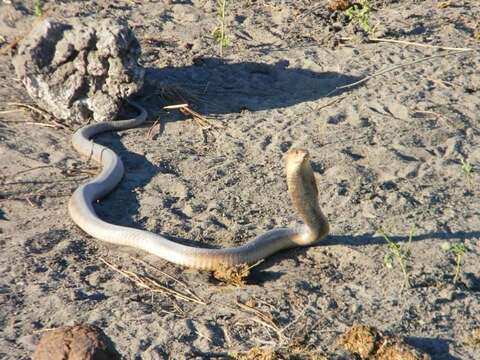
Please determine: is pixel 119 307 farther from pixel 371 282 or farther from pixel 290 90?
pixel 290 90

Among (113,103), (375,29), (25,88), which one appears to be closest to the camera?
(113,103)

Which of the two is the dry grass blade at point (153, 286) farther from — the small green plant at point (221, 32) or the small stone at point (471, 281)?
the small green plant at point (221, 32)

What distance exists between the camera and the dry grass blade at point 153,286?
179 inches

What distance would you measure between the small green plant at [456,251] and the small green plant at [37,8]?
18.1ft

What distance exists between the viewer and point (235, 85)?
7.62m

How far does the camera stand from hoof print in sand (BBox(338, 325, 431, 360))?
157 inches

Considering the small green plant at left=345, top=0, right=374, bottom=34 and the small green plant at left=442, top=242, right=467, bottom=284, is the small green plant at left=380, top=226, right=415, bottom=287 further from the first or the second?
the small green plant at left=345, top=0, right=374, bottom=34

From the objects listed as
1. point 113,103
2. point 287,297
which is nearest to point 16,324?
point 287,297

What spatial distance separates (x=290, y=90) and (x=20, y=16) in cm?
345

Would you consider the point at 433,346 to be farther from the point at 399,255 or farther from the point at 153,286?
the point at 153,286

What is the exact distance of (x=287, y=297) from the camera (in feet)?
14.9

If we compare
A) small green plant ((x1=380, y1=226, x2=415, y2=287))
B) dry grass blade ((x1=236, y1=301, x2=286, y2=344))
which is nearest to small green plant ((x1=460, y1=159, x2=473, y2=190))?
small green plant ((x1=380, y1=226, x2=415, y2=287))

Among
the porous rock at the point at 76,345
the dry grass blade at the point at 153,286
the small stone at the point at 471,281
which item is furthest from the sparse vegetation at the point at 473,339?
the porous rock at the point at 76,345

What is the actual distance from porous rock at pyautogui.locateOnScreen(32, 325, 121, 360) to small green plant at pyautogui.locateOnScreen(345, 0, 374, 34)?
5849 millimetres
